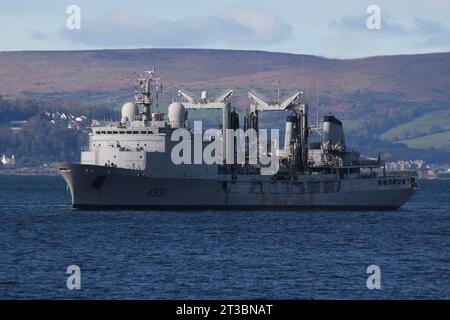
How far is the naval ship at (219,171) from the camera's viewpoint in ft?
262

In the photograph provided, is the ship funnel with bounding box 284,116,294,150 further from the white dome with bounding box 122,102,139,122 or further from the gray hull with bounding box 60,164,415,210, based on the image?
the white dome with bounding box 122,102,139,122

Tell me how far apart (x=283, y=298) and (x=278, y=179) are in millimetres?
48299

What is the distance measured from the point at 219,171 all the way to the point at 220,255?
105 ft

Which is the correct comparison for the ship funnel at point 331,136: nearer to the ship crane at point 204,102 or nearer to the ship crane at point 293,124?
the ship crane at point 293,124

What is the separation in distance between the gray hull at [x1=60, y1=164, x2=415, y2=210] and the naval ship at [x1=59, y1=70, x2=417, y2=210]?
6 centimetres

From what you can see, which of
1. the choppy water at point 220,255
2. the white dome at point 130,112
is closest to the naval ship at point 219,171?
the white dome at point 130,112

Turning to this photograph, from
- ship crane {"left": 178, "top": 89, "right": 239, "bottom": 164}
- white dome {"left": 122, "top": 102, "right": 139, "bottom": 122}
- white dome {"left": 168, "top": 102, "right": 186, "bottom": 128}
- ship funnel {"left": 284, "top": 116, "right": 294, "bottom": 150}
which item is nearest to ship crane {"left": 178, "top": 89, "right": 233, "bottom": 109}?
ship crane {"left": 178, "top": 89, "right": 239, "bottom": 164}

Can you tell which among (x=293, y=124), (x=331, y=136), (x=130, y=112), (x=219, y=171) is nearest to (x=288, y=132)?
(x=293, y=124)

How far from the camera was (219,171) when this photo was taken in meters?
86.8

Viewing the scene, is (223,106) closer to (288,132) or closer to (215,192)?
(288,132)

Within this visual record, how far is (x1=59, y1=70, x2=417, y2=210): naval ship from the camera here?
79.9 meters

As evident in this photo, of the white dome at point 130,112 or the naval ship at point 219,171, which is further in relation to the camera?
the white dome at point 130,112

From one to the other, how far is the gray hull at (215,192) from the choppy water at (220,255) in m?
1.19
